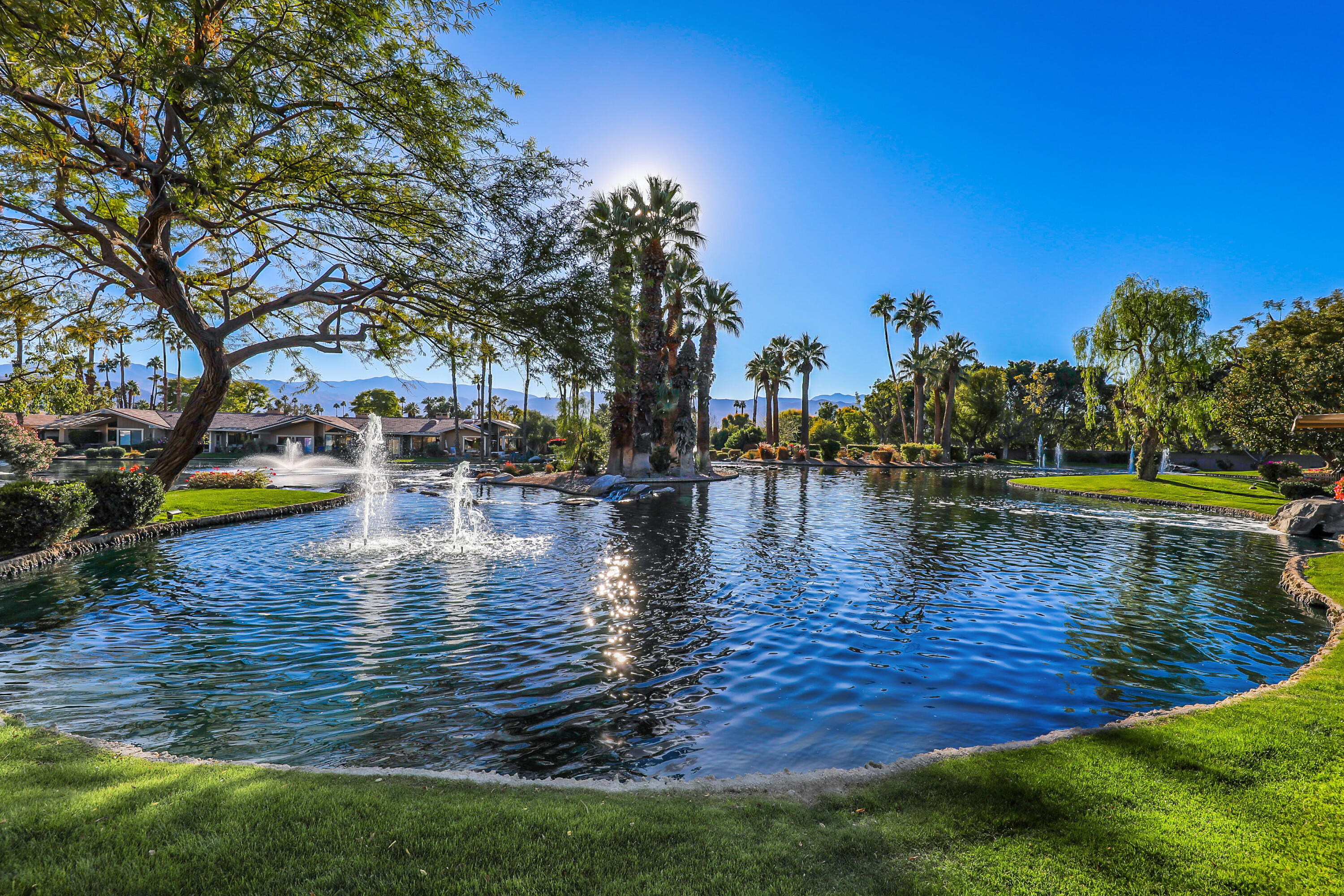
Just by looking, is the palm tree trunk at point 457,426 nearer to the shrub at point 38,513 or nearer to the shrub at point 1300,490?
the shrub at point 38,513

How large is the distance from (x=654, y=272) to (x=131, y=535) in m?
28.0

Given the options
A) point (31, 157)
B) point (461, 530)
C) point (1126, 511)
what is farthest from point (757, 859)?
point (1126, 511)

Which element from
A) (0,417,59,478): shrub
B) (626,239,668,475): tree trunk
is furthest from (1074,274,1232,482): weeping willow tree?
(0,417,59,478): shrub

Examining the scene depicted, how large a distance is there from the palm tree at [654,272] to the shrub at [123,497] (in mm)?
24042

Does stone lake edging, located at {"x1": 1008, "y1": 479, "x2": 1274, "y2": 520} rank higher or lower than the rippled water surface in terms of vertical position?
higher

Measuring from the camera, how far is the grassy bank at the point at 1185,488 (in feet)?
91.8

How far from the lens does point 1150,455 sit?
117 ft

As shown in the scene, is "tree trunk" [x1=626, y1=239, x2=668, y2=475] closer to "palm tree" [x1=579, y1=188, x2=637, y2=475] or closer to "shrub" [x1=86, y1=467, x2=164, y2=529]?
"palm tree" [x1=579, y1=188, x2=637, y2=475]

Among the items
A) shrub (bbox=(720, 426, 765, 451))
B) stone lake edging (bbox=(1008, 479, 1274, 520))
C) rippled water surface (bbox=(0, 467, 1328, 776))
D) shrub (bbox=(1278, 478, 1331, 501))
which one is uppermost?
shrub (bbox=(720, 426, 765, 451))

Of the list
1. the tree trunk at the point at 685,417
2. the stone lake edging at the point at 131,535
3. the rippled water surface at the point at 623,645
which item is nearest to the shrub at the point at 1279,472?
the rippled water surface at the point at 623,645

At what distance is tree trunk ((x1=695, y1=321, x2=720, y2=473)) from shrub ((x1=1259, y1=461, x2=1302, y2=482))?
106ft

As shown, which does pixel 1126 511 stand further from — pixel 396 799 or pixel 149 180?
pixel 149 180

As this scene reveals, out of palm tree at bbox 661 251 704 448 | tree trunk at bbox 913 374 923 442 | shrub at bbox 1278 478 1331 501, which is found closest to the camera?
shrub at bbox 1278 478 1331 501

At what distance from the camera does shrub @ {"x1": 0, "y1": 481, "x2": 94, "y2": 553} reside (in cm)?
1281
